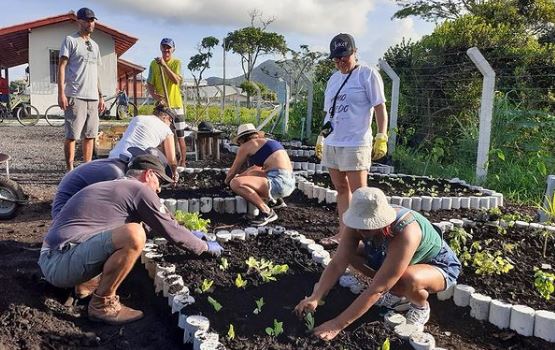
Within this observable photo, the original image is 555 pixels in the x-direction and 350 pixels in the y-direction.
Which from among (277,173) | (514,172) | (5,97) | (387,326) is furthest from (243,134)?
(5,97)

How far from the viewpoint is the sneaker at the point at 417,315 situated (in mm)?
2617

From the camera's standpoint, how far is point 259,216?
4.57 meters

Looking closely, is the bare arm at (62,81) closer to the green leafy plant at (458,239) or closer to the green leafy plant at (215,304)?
the green leafy plant at (215,304)

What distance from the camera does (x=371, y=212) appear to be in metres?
2.36

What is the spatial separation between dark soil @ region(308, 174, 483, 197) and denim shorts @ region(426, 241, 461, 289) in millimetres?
2315

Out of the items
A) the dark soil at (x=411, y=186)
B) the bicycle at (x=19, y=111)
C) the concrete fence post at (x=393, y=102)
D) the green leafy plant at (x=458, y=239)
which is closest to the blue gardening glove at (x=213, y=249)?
the green leafy plant at (x=458, y=239)

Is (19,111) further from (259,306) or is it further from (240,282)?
(259,306)

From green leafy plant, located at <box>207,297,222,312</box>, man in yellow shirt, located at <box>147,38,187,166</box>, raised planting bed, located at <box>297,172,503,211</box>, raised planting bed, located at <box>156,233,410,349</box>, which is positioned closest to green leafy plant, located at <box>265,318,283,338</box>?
raised planting bed, located at <box>156,233,410,349</box>

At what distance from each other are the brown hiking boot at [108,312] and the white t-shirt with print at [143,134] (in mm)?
1475

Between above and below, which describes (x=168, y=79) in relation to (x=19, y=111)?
above

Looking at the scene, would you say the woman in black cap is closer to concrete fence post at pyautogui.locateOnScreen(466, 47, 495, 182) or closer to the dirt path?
the dirt path

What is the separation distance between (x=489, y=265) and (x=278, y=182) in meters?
1.94

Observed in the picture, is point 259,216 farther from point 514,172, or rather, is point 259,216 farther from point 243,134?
point 514,172

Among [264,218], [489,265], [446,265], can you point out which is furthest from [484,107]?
[446,265]
